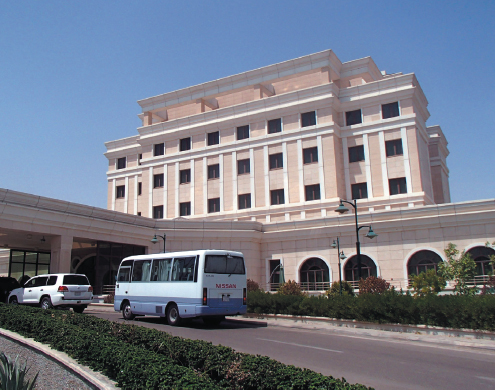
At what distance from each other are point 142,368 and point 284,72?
43.4 m

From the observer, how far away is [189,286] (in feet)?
56.2

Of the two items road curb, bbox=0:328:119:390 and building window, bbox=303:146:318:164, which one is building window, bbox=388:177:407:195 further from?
road curb, bbox=0:328:119:390

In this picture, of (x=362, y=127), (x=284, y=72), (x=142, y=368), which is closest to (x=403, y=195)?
(x=362, y=127)

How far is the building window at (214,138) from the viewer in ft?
159

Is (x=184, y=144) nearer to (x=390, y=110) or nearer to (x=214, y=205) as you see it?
(x=214, y=205)

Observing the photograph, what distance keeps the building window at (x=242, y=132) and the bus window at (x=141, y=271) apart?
2905 cm

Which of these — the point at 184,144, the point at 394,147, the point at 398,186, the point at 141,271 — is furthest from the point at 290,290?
the point at 184,144

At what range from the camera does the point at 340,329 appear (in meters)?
17.0

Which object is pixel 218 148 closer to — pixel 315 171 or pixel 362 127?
pixel 315 171

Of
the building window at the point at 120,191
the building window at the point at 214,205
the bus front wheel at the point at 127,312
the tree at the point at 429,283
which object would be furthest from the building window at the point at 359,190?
the building window at the point at 120,191

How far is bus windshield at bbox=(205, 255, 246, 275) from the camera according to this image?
17.2 metres

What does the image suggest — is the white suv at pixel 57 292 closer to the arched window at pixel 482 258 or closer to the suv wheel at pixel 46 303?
the suv wheel at pixel 46 303

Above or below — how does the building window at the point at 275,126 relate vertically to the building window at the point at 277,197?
above

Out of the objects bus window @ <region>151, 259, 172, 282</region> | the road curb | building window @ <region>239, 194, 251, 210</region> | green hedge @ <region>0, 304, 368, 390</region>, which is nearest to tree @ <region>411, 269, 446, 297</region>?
bus window @ <region>151, 259, 172, 282</region>
